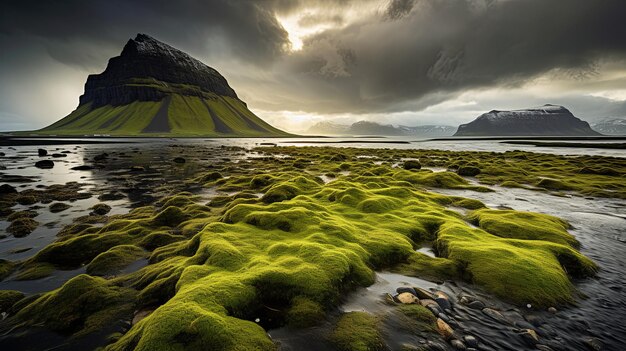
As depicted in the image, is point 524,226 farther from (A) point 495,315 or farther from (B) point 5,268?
(B) point 5,268

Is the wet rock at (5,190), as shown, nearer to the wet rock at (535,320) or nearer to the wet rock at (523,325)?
the wet rock at (523,325)

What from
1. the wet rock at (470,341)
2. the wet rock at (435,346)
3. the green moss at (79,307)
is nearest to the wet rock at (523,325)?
the wet rock at (470,341)

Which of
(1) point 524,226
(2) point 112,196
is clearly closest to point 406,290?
(1) point 524,226

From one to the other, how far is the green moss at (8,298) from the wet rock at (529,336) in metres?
13.2

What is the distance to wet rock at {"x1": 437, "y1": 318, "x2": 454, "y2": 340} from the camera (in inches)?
247

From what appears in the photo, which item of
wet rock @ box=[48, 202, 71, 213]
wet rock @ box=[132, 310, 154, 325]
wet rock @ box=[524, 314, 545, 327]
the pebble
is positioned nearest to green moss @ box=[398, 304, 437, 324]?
the pebble

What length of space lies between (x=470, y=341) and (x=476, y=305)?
1.61 meters

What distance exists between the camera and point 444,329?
6434mm

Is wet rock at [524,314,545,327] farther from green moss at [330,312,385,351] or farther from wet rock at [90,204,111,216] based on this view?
wet rock at [90,204,111,216]

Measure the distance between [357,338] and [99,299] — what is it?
7.03 metres

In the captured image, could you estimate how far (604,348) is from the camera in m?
6.07

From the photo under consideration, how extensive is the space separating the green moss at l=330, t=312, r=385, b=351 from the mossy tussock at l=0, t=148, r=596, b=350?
20cm

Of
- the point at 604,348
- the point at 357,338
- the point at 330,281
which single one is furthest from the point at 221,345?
the point at 604,348

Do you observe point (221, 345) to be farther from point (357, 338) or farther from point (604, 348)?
point (604, 348)
